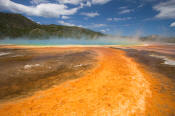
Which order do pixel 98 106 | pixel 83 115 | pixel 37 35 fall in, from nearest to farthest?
pixel 83 115 → pixel 98 106 → pixel 37 35

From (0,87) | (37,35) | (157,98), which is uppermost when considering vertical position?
(37,35)

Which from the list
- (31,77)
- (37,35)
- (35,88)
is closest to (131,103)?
(35,88)

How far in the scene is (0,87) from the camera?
3869 millimetres

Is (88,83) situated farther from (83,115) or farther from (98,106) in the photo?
(83,115)

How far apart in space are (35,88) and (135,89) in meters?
4.10

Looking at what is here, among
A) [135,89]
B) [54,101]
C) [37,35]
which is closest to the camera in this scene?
[54,101]

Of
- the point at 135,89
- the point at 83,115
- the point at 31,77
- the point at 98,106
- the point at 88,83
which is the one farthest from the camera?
the point at 31,77

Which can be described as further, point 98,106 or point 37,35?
point 37,35

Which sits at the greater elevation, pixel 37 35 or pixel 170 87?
pixel 37 35

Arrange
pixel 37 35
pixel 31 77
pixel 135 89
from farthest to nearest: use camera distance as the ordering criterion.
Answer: pixel 37 35, pixel 31 77, pixel 135 89

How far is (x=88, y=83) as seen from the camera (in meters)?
4.21

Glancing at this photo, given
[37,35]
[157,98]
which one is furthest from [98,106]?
[37,35]

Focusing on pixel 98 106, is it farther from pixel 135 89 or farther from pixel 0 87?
pixel 0 87

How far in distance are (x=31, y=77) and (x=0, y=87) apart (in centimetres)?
124
